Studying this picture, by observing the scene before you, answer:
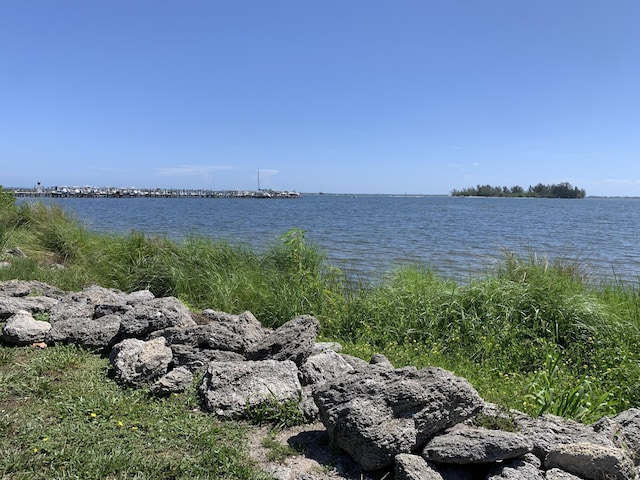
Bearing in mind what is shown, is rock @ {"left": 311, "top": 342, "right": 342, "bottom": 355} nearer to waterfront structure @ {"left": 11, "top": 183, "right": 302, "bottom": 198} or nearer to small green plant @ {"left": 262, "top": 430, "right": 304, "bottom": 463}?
small green plant @ {"left": 262, "top": 430, "right": 304, "bottom": 463}

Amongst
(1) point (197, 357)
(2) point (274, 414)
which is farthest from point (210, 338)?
(2) point (274, 414)

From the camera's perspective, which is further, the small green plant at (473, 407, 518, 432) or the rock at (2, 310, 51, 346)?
the rock at (2, 310, 51, 346)

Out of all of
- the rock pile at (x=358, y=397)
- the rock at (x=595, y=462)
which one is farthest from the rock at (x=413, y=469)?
the rock at (x=595, y=462)

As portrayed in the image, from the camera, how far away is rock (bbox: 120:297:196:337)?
16.1ft

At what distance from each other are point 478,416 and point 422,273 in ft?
16.2

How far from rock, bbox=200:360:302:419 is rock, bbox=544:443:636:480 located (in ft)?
6.21

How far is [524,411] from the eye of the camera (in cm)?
389

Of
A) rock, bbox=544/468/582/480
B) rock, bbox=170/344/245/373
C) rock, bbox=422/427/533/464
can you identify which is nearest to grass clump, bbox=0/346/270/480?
rock, bbox=170/344/245/373

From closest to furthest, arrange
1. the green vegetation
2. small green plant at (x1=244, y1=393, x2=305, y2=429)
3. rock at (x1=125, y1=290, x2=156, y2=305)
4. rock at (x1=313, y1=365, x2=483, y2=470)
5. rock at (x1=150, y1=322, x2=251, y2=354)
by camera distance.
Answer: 1. rock at (x1=313, y1=365, x2=483, y2=470)
2. the green vegetation
3. small green plant at (x1=244, y1=393, x2=305, y2=429)
4. rock at (x1=150, y1=322, x2=251, y2=354)
5. rock at (x1=125, y1=290, x2=156, y2=305)

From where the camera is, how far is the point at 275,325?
7043 mm

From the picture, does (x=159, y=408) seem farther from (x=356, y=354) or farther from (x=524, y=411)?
(x=524, y=411)

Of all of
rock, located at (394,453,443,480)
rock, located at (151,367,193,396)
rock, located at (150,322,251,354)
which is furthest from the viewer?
rock, located at (150,322,251,354)

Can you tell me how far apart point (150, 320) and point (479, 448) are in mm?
3480

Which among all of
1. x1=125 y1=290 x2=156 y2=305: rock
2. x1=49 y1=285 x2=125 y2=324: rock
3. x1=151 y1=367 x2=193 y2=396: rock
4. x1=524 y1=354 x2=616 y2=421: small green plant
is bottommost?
x1=524 y1=354 x2=616 y2=421: small green plant
